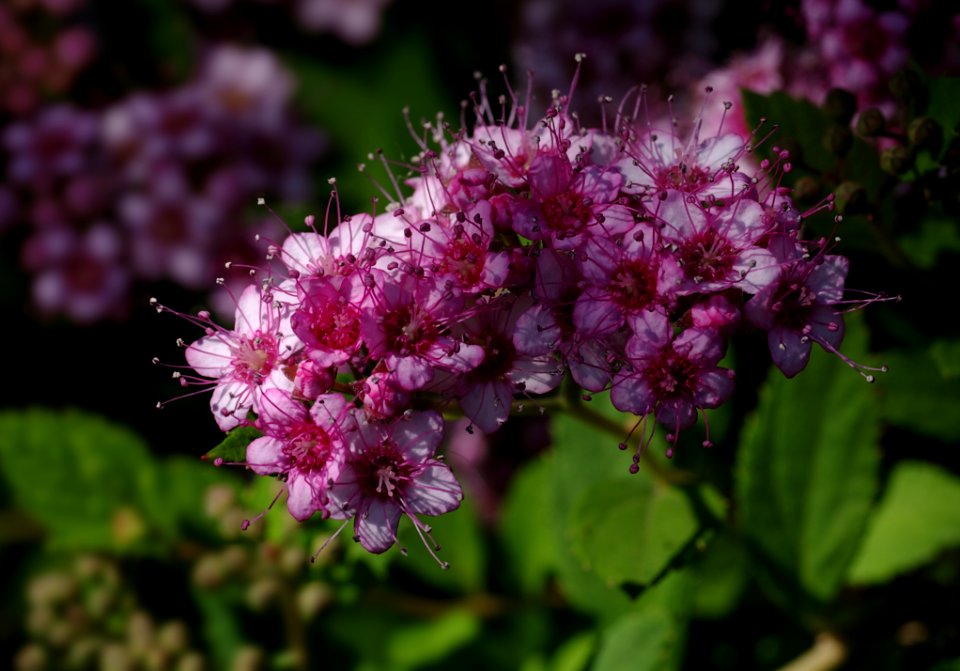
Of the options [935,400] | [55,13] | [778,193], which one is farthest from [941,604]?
[55,13]

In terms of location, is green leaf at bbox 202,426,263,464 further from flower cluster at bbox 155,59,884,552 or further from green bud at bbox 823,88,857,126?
green bud at bbox 823,88,857,126

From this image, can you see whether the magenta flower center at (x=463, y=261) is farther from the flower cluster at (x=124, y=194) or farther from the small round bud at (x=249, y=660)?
the flower cluster at (x=124, y=194)

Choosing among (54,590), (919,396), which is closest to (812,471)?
(919,396)

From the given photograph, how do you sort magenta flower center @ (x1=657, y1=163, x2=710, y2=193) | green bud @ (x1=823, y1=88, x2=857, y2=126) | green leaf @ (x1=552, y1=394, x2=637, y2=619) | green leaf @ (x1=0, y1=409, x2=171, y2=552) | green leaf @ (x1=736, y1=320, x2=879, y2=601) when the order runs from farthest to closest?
green leaf @ (x1=0, y1=409, x2=171, y2=552)
green leaf @ (x1=552, y1=394, x2=637, y2=619)
green leaf @ (x1=736, y1=320, x2=879, y2=601)
green bud @ (x1=823, y1=88, x2=857, y2=126)
magenta flower center @ (x1=657, y1=163, x2=710, y2=193)

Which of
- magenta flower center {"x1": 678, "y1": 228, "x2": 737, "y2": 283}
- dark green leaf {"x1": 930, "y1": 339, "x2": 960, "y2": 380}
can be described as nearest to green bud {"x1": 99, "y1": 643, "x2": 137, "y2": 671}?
magenta flower center {"x1": 678, "y1": 228, "x2": 737, "y2": 283}

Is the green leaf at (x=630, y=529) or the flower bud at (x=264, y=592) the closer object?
the green leaf at (x=630, y=529)

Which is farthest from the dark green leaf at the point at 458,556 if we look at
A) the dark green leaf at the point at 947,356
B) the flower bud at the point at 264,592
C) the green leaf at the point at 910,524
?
the dark green leaf at the point at 947,356
